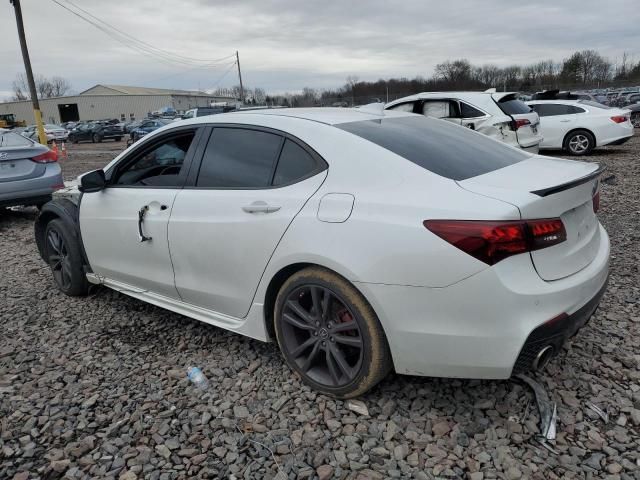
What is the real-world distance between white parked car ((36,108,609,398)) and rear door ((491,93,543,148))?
668cm

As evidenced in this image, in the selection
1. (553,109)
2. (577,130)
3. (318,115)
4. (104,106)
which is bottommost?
(577,130)

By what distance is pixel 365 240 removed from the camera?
239 centimetres

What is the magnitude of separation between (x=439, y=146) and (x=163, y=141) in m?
1.92

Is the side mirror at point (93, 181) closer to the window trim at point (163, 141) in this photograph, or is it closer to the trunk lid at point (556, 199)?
the window trim at point (163, 141)

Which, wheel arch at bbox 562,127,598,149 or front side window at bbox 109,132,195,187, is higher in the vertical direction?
front side window at bbox 109,132,195,187

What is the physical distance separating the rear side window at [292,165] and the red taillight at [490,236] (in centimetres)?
81

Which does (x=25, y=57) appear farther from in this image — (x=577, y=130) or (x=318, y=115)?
(x=318, y=115)

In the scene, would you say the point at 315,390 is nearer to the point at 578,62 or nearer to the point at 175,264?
the point at 175,264

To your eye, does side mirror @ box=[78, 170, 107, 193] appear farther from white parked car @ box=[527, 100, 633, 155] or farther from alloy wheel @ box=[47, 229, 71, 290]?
white parked car @ box=[527, 100, 633, 155]

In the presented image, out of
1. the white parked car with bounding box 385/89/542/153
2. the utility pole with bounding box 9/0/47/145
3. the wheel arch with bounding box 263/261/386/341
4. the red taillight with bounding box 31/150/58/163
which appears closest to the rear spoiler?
the wheel arch with bounding box 263/261/386/341

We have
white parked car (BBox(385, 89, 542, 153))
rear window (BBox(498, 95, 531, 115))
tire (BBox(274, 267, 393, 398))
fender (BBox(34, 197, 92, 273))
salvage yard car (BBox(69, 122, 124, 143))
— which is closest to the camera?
tire (BBox(274, 267, 393, 398))

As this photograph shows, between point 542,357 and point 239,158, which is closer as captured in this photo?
point 542,357

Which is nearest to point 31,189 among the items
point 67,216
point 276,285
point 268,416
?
point 67,216

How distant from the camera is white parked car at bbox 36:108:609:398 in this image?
222cm
